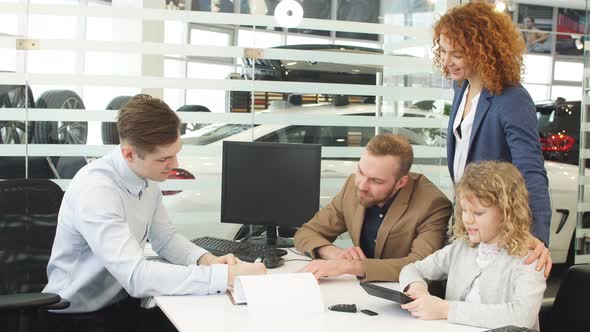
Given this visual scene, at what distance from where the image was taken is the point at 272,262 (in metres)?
2.90

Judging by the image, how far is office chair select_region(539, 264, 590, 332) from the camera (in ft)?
7.70

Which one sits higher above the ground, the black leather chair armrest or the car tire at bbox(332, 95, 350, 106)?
the car tire at bbox(332, 95, 350, 106)

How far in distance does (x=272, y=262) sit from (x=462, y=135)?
2.86ft

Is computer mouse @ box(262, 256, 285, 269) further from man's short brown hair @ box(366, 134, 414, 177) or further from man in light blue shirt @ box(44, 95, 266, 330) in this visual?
man's short brown hair @ box(366, 134, 414, 177)

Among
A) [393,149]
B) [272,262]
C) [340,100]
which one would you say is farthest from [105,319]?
[340,100]

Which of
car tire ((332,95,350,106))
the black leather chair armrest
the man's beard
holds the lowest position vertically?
the black leather chair armrest

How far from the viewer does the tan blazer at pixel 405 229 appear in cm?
265

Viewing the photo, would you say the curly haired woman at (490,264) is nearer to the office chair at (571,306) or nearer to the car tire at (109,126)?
the office chair at (571,306)

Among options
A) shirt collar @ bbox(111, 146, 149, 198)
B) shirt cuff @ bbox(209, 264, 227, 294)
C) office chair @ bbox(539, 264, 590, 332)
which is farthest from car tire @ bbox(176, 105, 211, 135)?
office chair @ bbox(539, 264, 590, 332)

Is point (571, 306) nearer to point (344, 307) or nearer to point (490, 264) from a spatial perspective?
point (490, 264)

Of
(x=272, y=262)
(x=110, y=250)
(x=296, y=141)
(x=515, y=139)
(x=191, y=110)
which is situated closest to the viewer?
(x=110, y=250)

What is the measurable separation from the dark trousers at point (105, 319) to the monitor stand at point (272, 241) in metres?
0.77

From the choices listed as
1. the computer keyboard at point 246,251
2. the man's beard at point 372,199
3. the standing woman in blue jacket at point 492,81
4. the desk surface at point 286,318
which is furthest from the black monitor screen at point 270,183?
the desk surface at point 286,318

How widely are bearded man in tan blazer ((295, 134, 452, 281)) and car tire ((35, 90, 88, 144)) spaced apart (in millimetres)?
1704
